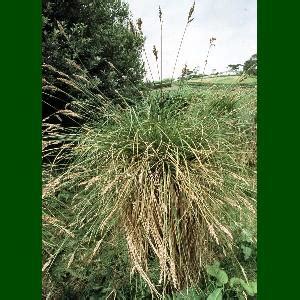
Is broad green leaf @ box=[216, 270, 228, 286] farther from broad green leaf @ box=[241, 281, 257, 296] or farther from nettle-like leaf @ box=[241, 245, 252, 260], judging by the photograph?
nettle-like leaf @ box=[241, 245, 252, 260]

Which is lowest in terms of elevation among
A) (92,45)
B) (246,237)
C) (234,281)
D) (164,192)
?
(234,281)

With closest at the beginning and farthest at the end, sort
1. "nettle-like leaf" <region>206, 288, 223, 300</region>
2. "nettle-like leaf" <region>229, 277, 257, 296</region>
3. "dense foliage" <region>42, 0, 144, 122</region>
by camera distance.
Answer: "nettle-like leaf" <region>206, 288, 223, 300</region>, "nettle-like leaf" <region>229, 277, 257, 296</region>, "dense foliage" <region>42, 0, 144, 122</region>

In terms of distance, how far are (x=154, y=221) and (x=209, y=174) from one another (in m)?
0.41

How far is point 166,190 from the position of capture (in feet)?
8.32

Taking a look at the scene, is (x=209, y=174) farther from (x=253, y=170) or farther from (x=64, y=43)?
(x=64, y=43)

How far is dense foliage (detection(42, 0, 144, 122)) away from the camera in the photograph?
151 inches

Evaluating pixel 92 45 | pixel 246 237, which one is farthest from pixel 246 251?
pixel 92 45

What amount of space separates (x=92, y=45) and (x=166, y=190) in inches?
83.2

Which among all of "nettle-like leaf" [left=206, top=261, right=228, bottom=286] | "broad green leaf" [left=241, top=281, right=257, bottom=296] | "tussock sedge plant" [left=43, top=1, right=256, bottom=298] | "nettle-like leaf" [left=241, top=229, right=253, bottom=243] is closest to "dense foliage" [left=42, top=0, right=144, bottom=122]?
"tussock sedge plant" [left=43, top=1, right=256, bottom=298]

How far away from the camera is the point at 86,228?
2826mm

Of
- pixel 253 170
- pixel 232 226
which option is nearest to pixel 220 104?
pixel 253 170

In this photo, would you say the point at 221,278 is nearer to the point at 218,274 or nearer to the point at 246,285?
the point at 218,274

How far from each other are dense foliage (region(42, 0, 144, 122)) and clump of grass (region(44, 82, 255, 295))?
1.07 metres

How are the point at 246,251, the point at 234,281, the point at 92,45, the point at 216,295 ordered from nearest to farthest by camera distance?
the point at 216,295 < the point at 234,281 < the point at 246,251 < the point at 92,45
